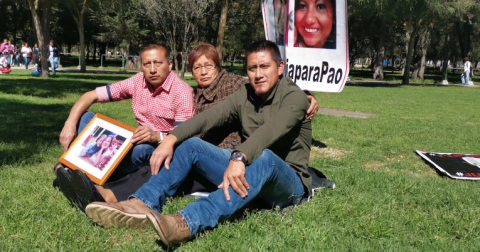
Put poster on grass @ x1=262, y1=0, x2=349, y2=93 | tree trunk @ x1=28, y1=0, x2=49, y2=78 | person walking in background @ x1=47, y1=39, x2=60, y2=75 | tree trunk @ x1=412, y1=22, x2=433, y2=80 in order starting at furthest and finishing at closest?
tree trunk @ x1=412, y1=22, x2=433, y2=80 → person walking in background @ x1=47, y1=39, x2=60, y2=75 → tree trunk @ x1=28, y1=0, x2=49, y2=78 → poster on grass @ x1=262, y1=0, x2=349, y2=93

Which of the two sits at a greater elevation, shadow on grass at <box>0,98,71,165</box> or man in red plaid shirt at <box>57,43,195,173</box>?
man in red plaid shirt at <box>57,43,195,173</box>

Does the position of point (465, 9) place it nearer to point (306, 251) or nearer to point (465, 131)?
point (465, 131)

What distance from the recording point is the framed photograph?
3.10m

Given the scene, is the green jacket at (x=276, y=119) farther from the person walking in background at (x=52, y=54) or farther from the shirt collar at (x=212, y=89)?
the person walking in background at (x=52, y=54)

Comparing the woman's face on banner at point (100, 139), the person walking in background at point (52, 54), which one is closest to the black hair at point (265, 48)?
the woman's face on banner at point (100, 139)

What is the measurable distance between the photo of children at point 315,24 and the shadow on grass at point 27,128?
12.2ft

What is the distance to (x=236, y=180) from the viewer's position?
250cm

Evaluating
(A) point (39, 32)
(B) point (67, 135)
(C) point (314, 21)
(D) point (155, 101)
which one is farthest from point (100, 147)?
(A) point (39, 32)

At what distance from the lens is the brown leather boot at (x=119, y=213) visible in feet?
8.53

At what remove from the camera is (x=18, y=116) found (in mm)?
7586

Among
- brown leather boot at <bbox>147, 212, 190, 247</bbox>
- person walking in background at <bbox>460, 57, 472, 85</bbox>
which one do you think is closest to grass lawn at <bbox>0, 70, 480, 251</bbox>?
brown leather boot at <bbox>147, 212, 190, 247</bbox>

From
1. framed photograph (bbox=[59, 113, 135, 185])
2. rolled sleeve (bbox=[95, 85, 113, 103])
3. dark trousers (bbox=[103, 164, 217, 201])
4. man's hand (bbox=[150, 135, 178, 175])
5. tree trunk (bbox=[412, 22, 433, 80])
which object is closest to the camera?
man's hand (bbox=[150, 135, 178, 175])

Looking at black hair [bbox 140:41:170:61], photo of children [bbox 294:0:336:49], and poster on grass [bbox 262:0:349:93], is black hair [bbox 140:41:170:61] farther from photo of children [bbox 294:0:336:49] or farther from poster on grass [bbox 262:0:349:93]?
photo of children [bbox 294:0:336:49]

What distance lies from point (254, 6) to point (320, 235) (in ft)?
111
